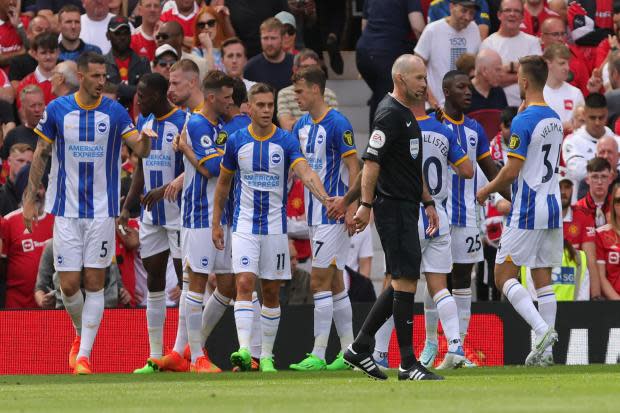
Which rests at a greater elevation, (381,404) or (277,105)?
(277,105)

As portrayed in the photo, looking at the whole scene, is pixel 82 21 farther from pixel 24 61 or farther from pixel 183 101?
pixel 183 101

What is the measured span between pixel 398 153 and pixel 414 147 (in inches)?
5.1

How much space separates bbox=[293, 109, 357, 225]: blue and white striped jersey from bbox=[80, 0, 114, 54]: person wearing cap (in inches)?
255

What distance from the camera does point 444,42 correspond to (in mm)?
18719

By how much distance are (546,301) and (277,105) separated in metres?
5.02

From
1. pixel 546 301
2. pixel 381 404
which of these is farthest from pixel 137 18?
pixel 381 404

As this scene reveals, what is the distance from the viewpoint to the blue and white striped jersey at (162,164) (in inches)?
548

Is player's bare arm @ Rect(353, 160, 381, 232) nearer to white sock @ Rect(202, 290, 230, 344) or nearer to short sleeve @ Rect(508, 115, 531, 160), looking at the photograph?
short sleeve @ Rect(508, 115, 531, 160)

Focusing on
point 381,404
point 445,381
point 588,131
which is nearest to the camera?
point 381,404

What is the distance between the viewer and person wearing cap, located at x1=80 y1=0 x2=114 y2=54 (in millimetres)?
19391

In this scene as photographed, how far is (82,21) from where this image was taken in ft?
64.6

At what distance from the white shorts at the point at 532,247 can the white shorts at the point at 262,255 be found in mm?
1949

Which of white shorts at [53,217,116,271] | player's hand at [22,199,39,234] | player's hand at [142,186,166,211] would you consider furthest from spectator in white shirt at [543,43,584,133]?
player's hand at [22,199,39,234]

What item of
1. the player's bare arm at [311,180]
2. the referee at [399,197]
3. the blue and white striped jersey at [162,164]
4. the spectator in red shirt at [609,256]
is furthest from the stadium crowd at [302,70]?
the referee at [399,197]
